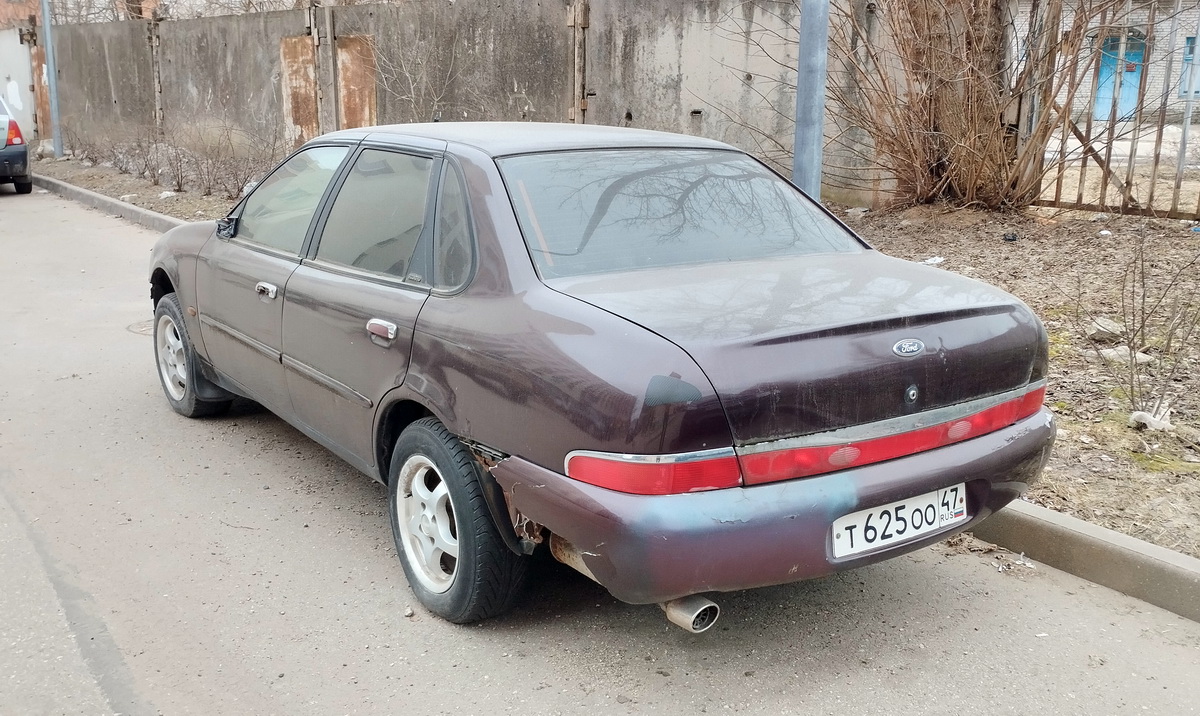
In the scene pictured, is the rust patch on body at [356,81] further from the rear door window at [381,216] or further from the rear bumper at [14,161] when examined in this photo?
the rear door window at [381,216]

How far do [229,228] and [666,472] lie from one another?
3035 millimetres

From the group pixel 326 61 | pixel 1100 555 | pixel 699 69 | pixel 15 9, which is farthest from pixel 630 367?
pixel 15 9

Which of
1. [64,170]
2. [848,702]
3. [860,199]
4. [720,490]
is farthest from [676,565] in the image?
[64,170]

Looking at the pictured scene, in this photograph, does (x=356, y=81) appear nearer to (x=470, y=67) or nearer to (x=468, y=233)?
(x=470, y=67)

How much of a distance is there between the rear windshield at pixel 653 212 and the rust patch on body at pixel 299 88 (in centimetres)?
1278

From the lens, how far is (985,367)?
3031mm

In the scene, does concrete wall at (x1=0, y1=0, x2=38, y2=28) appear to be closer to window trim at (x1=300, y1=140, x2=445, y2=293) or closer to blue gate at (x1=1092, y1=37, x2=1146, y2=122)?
blue gate at (x1=1092, y1=37, x2=1146, y2=122)

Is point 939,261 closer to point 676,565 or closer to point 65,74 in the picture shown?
point 676,565

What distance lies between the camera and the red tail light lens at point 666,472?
2.58 metres

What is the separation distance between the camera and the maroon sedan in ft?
8.59

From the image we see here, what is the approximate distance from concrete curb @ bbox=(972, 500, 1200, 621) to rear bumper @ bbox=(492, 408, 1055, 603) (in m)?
1.09

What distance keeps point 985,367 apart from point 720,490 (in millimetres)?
980

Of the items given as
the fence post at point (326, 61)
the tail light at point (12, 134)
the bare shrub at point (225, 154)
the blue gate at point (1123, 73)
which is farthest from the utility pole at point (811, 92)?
the tail light at point (12, 134)

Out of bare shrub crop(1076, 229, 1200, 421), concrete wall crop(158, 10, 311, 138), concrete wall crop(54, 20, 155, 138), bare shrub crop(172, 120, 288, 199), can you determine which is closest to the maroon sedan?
bare shrub crop(1076, 229, 1200, 421)
